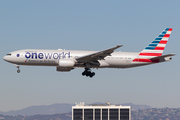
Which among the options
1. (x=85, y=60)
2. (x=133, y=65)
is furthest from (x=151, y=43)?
(x=85, y=60)

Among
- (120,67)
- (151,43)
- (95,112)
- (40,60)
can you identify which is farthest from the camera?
(95,112)

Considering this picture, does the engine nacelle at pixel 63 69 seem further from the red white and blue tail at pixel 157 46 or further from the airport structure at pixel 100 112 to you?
the airport structure at pixel 100 112

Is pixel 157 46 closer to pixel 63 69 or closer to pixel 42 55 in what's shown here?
pixel 63 69

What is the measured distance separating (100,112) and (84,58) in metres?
47.7

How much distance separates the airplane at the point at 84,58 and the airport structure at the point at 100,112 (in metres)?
39.7

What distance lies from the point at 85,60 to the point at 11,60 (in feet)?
38.4

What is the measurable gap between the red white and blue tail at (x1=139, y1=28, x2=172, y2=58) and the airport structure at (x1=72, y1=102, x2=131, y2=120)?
38747mm

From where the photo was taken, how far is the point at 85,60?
5269 centimetres

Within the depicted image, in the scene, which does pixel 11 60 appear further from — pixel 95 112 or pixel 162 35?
pixel 95 112

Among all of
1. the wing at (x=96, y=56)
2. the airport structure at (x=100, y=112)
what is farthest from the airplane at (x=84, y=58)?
the airport structure at (x=100, y=112)

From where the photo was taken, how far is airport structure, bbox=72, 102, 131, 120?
308 ft

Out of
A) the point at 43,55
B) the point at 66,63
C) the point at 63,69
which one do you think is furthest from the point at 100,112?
the point at 43,55

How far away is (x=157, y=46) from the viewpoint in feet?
192

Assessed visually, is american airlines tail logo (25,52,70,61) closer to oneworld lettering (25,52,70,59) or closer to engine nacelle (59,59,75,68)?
oneworld lettering (25,52,70,59)
